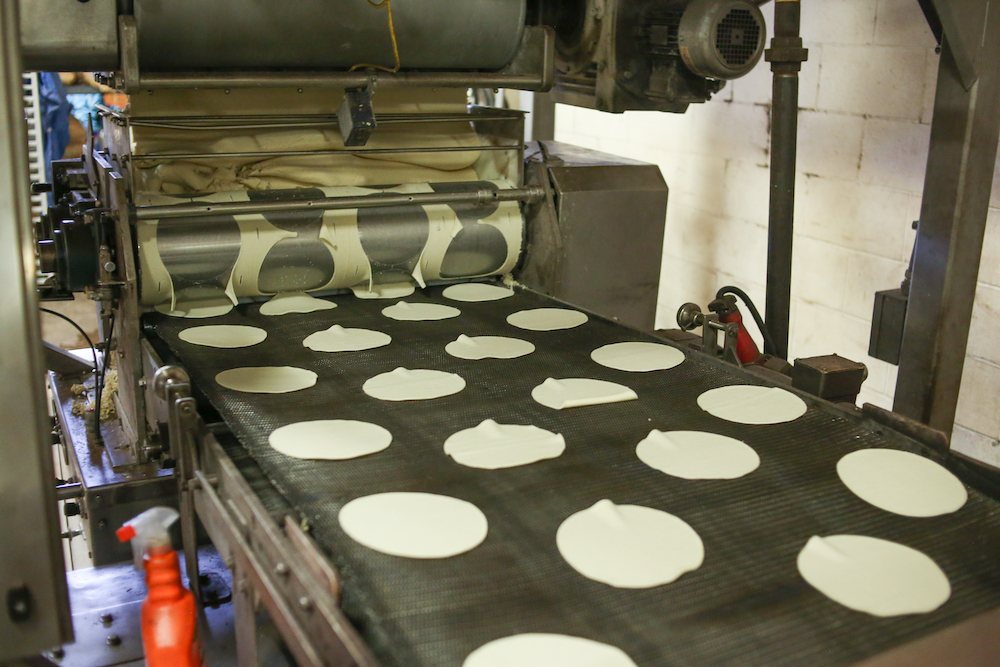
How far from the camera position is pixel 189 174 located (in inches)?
90.0

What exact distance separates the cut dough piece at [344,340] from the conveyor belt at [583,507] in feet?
0.10

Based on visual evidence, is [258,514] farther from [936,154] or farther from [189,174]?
[936,154]

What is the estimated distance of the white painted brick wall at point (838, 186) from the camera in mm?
2891

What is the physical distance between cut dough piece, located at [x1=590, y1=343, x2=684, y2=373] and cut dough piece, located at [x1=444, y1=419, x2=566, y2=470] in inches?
16.6

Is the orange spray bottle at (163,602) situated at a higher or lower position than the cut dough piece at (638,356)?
lower

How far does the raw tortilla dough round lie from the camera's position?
1.19 meters

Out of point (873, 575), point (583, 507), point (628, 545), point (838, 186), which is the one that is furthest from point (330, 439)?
point (838, 186)

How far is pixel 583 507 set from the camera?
4.46 feet

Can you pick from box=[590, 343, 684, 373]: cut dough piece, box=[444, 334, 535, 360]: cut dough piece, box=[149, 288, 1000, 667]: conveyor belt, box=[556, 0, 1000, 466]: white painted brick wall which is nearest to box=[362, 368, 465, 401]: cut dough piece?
box=[149, 288, 1000, 667]: conveyor belt

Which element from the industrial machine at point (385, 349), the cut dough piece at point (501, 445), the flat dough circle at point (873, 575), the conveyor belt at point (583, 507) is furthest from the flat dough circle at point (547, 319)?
the flat dough circle at point (873, 575)

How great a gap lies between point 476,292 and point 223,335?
2.48ft

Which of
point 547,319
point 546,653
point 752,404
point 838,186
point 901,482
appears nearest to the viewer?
point 546,653

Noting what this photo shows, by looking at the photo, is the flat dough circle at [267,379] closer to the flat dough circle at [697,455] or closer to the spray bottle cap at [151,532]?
the spray bottle cap at [151,532]

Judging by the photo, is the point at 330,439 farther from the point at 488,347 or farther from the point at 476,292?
the point at 476,292
